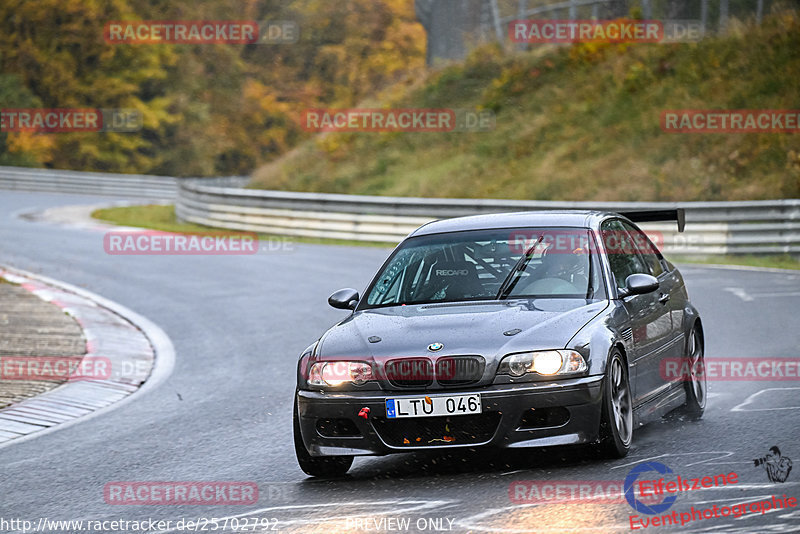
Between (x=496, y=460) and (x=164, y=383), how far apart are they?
5.04m

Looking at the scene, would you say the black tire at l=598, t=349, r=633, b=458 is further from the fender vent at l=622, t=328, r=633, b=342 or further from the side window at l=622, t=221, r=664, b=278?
the side window at l=622, t=221, r=664, b=278

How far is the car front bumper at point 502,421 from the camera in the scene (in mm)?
6848

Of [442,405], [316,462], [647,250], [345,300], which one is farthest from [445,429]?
[647,250]

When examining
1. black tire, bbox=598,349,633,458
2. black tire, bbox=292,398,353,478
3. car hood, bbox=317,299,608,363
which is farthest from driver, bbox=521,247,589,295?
black tire, bbox=292,398,353,478

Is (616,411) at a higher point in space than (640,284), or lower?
A: lower

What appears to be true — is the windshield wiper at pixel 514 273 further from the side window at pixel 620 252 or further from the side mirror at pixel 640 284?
the side mirror at pixel 640 284

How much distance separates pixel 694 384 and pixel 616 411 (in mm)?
1876

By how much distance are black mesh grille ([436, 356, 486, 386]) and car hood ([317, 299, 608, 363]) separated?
4 cm

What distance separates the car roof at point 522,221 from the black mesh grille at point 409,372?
179cm

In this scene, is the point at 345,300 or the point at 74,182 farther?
the point at 74,182

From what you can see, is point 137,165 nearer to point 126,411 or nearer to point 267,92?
point 267,92

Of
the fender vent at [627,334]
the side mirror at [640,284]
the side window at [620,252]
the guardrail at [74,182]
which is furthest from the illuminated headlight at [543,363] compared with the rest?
the guardrail at [74,182]

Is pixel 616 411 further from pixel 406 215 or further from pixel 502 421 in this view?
pixel 406 215

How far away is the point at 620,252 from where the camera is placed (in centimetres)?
862
